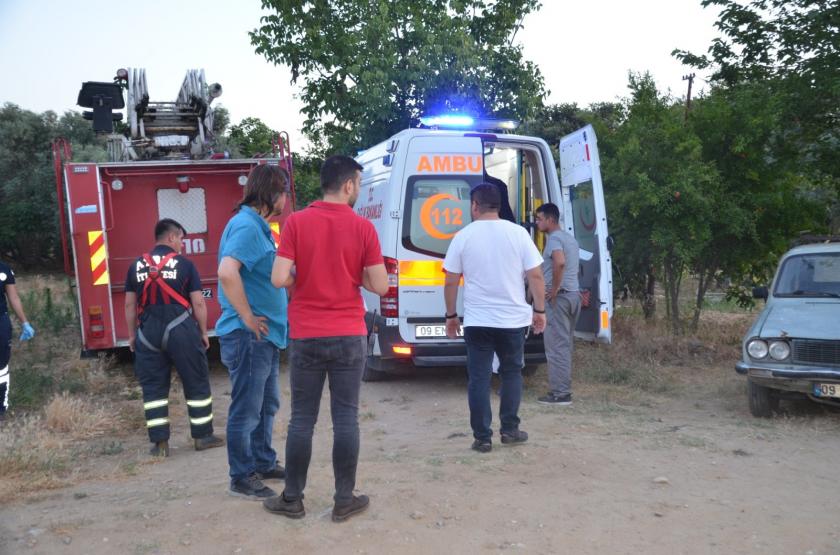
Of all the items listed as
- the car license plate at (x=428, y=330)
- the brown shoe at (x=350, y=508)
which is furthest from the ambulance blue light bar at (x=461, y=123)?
the brown shoe at (x=350, y=508)

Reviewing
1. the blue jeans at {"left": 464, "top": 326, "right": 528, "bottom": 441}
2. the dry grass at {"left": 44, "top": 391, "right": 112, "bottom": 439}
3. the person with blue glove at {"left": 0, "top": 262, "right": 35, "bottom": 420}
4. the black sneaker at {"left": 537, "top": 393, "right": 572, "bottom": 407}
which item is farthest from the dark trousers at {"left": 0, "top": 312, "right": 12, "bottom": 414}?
the black sneaker at {"left": 537, "top": 393, "right": 572, "bottom": 407}

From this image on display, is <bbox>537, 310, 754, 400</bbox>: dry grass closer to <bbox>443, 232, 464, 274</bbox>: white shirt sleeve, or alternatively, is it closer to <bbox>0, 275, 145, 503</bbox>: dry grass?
<bbox>443, 232, 464, 274</bbox>: white shirt sleeve

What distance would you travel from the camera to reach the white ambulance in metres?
7.89

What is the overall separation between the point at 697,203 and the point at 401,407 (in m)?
4.76

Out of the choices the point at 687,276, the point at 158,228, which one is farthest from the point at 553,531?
the point at 687,276

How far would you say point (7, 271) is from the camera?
7.14 m

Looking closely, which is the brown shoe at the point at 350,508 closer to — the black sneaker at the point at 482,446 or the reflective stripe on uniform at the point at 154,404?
the black sneaker at the point at 482,446

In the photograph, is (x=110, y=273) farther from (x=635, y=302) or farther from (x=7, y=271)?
(x=635, y=302)

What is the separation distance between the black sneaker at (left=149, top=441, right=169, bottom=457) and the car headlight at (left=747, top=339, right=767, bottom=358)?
484 centimetres

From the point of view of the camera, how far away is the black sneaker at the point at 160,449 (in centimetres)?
596

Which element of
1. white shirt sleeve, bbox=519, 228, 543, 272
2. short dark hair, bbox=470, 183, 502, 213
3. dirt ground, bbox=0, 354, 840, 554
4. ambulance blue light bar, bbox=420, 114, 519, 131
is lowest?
dirt ground, bbox=0, 354, 840, 554

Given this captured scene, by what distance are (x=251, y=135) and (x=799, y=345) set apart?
21.3m

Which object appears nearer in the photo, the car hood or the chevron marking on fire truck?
the car hood

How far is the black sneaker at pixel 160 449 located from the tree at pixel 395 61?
8.95 meters
